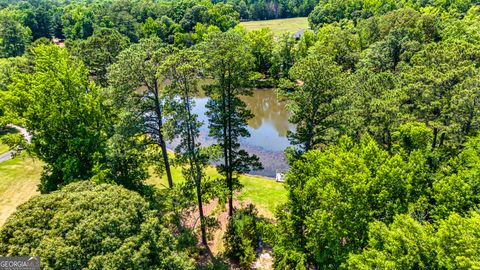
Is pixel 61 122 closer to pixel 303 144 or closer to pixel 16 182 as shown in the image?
pixel 16 182

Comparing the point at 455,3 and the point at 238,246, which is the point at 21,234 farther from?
the point at 455,3

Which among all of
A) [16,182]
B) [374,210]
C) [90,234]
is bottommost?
[16,182]

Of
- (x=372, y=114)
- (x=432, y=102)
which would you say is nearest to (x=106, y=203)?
(x=372, y=114)

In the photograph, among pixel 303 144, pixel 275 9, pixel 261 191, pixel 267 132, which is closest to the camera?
pixel 303 144

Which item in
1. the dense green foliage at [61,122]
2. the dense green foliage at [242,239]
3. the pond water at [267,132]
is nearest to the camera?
the dense green foliage at [242,239]

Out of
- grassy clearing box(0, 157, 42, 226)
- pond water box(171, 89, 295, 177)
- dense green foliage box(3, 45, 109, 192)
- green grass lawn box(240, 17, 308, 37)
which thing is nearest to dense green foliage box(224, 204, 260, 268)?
dense green foliage box(3, 45, 109, 192)

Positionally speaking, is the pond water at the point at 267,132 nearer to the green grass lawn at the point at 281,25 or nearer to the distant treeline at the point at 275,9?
the green grass lawn at the point at 281,25

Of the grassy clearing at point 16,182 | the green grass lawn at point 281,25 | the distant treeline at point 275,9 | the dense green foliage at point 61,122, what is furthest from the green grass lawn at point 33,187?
the distant treeline at point 275,9

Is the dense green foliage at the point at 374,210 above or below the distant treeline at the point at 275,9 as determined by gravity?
below

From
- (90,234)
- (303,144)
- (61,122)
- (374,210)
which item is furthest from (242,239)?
(61,122)
